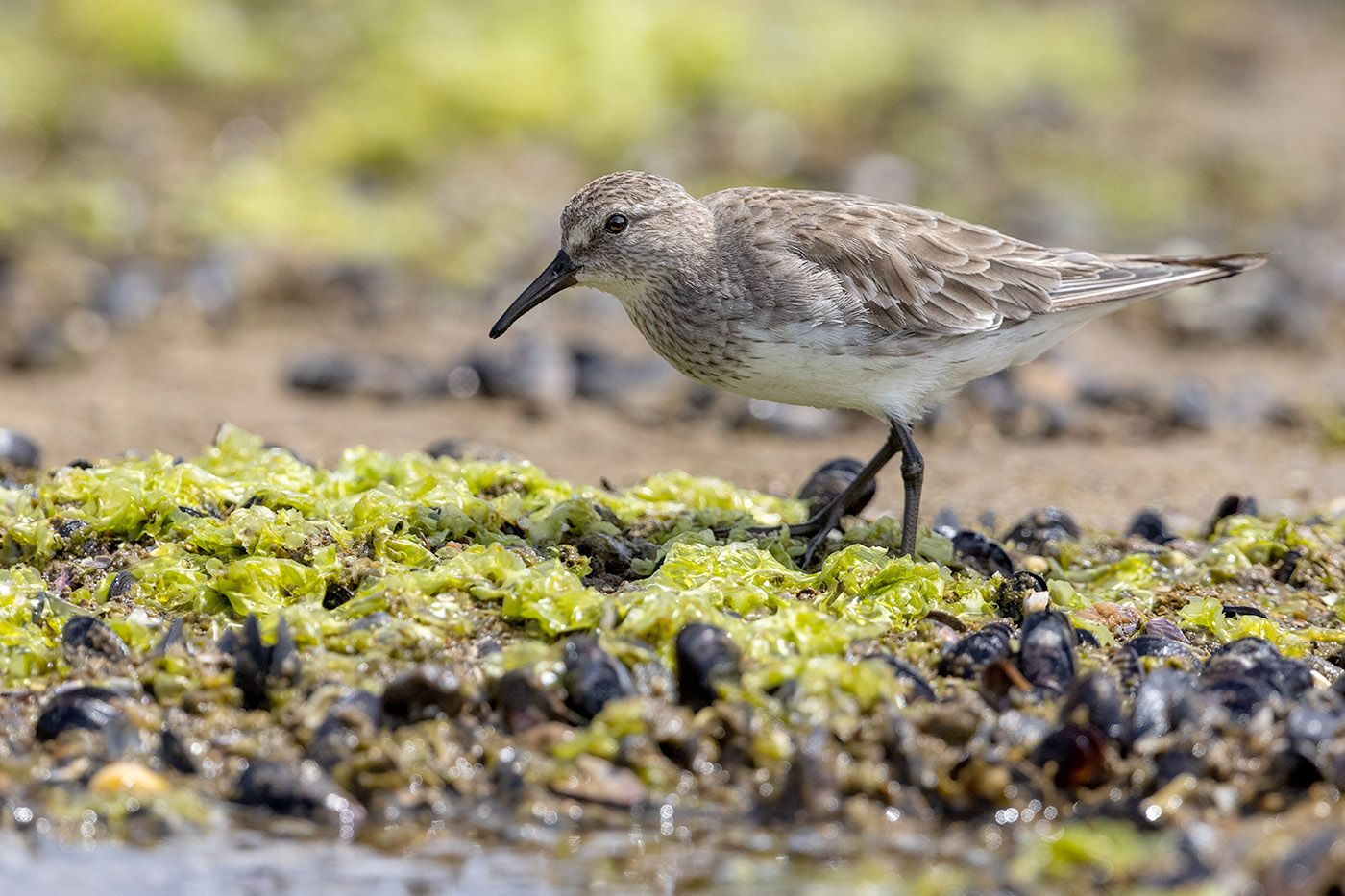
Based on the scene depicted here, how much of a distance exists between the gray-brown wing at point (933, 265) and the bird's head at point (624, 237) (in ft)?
0.92

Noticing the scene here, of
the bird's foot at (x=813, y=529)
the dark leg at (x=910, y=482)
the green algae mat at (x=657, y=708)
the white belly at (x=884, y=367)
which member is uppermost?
the white belly at (x=884, y=367)

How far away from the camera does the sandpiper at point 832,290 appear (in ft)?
23.2

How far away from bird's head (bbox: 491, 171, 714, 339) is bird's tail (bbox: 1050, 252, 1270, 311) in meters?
1.78

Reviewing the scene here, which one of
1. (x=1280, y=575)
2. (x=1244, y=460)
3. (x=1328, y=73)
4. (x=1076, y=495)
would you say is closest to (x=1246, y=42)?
(x=1328, y=73)

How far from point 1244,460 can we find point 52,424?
735 centimetres

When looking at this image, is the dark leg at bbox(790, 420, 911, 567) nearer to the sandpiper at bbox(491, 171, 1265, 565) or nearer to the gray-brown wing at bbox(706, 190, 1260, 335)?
the sandpiper at bbox(491, 171, 1265, 565)

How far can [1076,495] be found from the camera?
9289 millimetres

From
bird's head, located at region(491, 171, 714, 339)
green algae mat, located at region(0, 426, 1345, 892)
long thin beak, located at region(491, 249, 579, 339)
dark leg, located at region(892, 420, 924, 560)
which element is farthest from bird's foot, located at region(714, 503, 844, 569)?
long thin beak, located at region(491, 249, 579, 339)

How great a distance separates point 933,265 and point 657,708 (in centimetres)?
284

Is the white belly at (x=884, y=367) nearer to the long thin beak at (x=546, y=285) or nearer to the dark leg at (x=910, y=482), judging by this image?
the dark leg at (x=910, y=482)

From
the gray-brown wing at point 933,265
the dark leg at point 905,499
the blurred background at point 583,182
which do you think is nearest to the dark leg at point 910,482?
the dark leg at point 905,499

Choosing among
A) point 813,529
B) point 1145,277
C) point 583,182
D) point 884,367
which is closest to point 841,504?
point 813,529

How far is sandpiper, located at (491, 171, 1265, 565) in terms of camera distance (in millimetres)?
7074

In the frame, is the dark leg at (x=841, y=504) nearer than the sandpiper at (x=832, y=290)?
No
